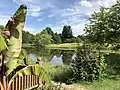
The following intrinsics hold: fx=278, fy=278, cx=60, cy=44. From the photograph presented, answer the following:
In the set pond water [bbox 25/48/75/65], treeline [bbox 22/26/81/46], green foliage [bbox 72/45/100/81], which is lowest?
pond water [bbox 25/48/75/65]

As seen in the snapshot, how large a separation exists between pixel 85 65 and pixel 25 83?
213 inches

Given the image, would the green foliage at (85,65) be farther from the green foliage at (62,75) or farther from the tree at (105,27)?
the tree at (105,27)

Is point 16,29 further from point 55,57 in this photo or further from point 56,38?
point 56,38

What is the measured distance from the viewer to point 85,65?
14391 millimetres

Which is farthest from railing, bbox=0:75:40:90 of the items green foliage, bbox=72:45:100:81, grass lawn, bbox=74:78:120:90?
green foliage, bbox=72:45:100:81

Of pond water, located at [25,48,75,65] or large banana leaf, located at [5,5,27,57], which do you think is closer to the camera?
large banana leaf, located at [5,5,27,57]

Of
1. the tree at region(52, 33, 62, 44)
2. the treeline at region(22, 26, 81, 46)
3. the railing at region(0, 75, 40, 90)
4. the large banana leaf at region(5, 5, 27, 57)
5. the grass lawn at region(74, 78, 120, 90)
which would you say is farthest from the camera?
the tree at region(52, 33, 62, 44)

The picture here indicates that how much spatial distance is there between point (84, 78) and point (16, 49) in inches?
330

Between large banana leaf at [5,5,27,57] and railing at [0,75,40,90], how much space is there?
2.66m

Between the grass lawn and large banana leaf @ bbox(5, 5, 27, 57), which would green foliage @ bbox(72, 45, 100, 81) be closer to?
the grass lawn

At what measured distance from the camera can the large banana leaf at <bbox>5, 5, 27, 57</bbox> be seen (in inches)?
232

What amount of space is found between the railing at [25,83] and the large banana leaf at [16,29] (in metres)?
2.66

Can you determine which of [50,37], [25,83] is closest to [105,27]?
[25,83]

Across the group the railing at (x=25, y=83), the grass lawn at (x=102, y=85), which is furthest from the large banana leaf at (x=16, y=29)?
the grass lawn at (x=102, y=85)
